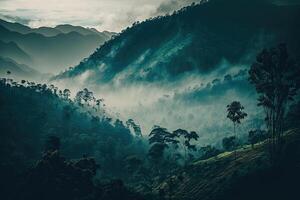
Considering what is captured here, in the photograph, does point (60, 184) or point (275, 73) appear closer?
point (60, 184)

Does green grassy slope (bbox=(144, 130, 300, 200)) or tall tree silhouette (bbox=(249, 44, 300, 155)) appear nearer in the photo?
tall tree silhouette (bbox=(249, 44, 300, 155))

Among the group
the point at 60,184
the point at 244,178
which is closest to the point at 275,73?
the point at 244,178

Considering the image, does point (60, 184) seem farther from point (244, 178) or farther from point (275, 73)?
point (275, 73)

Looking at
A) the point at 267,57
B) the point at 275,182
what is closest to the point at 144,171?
the point at 275,182

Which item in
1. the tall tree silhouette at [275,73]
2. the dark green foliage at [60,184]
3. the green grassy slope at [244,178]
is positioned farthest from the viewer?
the green grassy slope at [244,178]

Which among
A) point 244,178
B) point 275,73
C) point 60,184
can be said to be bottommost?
point 244,178

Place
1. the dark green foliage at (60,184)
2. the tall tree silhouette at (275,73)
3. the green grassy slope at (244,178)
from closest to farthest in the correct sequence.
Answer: the dark green foliage at (60,184) < the tall tree silhouette at (275,73) < the green grassy slope at (244,178)

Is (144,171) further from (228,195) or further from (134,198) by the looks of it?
(134,198)

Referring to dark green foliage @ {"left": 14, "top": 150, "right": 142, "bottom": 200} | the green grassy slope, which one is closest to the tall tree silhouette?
the green grassy slope

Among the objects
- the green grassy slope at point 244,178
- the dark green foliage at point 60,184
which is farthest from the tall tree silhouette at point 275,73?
the dark green foliage at point 60,184

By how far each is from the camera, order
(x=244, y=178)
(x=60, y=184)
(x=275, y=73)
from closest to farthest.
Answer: (x=60, y=184)
(x=275, y=73)
(x=244, y=178)

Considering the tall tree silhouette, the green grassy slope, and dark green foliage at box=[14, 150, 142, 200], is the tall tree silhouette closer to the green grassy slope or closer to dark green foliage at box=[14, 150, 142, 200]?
the green grassy slope

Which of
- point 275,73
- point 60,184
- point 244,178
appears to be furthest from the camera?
point 244,178

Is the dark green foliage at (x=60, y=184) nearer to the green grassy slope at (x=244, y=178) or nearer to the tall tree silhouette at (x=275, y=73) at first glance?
the green grassy slope at (x=244, y=178)
